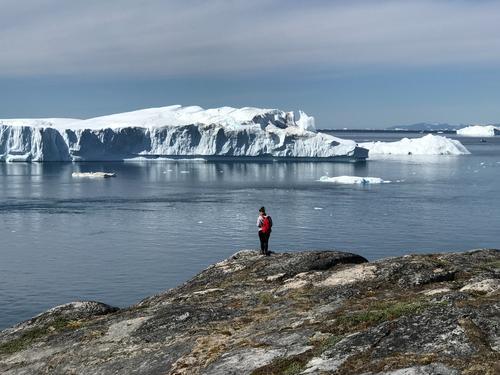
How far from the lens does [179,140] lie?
534 ft

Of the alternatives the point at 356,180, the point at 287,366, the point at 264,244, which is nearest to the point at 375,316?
the point at 287,366

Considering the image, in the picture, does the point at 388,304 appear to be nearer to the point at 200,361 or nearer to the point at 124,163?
the point at 200,361

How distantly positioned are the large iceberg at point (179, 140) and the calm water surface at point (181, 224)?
2492 cm

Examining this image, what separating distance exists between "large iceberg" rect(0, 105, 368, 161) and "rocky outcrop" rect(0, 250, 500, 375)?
140 metres

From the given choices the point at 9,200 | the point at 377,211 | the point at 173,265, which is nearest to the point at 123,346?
the point at 173,265

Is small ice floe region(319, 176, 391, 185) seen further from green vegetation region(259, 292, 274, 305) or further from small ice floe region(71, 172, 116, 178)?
green vegetation region(259, 292, 274, 305)

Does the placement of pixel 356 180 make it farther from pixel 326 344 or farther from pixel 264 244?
pixel 326 344

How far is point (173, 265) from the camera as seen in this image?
55.3 metres

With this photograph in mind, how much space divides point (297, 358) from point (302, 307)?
3.00 metres

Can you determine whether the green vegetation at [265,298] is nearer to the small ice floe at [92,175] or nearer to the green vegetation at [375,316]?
the green vegetation at [375,316]

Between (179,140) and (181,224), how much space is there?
8944cm

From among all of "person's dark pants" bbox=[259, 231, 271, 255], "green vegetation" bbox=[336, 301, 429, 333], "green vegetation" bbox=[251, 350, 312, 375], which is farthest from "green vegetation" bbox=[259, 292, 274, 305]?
"person's dark pants" bbox=[259, 231, 271, 255]

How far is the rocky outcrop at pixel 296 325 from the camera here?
36.7ft

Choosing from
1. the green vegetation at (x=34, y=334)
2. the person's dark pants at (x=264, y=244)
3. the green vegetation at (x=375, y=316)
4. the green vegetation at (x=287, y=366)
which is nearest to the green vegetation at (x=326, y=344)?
the green vegetation at (x=287, y=366)
